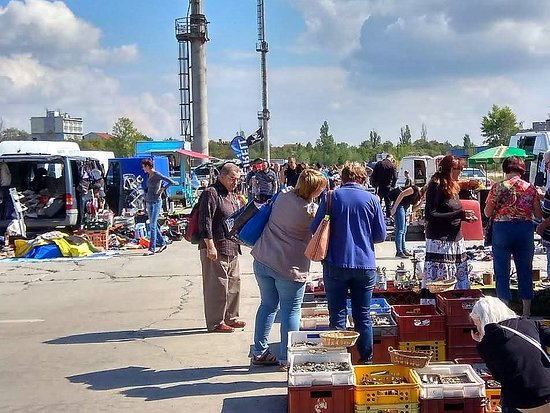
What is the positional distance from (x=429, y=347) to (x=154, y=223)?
8784 millimetres

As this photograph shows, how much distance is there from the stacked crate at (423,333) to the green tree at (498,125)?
2432 inches

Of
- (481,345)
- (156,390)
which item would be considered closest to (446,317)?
(481,345)

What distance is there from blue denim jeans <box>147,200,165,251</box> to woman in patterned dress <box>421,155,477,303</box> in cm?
754

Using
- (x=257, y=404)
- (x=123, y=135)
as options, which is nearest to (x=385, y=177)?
(x=257, y=404)

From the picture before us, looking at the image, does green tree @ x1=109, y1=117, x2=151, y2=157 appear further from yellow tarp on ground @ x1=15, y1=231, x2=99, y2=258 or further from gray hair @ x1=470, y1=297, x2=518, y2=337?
gray hair @ x1=470, y1=297, x2=518, y2=337

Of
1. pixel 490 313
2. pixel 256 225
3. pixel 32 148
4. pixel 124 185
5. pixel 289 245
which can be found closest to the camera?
pixel 490 313

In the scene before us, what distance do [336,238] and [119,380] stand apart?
242 centimetres

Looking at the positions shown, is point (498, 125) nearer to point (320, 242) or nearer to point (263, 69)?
point (263, 69)

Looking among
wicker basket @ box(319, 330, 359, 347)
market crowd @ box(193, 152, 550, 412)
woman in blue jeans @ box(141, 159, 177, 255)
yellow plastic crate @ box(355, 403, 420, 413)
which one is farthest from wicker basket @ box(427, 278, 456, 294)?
woman in blue jeans @ box(141, 159, 177, 255)

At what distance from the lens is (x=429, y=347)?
17.8ft

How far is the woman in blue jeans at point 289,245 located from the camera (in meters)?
5.46

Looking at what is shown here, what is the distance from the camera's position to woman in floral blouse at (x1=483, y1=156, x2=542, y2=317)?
21.2ft

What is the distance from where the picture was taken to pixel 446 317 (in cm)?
544

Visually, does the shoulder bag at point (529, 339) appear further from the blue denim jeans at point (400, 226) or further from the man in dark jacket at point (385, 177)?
the man in dark jacket at point (385, 177)
